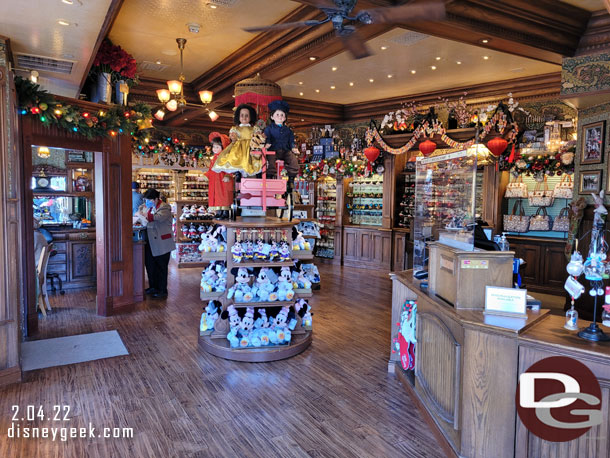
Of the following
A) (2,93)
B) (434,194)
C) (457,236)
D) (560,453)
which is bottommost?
(560,453)

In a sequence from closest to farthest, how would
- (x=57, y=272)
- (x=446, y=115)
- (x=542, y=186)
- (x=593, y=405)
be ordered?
(x=593, y=405) → (x=57, y=272) → (x=542, y=186) → (x=446, y=115)

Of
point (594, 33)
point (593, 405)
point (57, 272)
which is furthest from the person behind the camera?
point (57, 272)

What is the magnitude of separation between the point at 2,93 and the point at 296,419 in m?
3.66

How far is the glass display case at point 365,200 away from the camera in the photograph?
10.6 meters

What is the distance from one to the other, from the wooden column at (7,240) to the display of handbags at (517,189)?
26.5 feet

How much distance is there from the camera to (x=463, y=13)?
4469 millimetres

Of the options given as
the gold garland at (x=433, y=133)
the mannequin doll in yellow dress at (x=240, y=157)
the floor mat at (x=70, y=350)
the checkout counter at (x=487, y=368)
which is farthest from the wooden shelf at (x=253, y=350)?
the gold garland at (x=433, y=133)

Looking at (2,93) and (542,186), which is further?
(542,186)

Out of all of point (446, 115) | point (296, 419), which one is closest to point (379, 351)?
point (296, 419)

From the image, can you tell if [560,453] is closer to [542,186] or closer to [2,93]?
[2,93]

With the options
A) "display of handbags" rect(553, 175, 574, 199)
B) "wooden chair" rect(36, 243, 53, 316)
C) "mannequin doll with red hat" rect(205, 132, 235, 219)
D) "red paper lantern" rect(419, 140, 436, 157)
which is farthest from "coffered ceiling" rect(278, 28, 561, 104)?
"wooden chair" rect(36, 243, 53, 316)

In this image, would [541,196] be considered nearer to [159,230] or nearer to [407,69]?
[407,69]

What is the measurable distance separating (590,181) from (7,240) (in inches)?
A: 280

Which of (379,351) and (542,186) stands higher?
(542,186)
